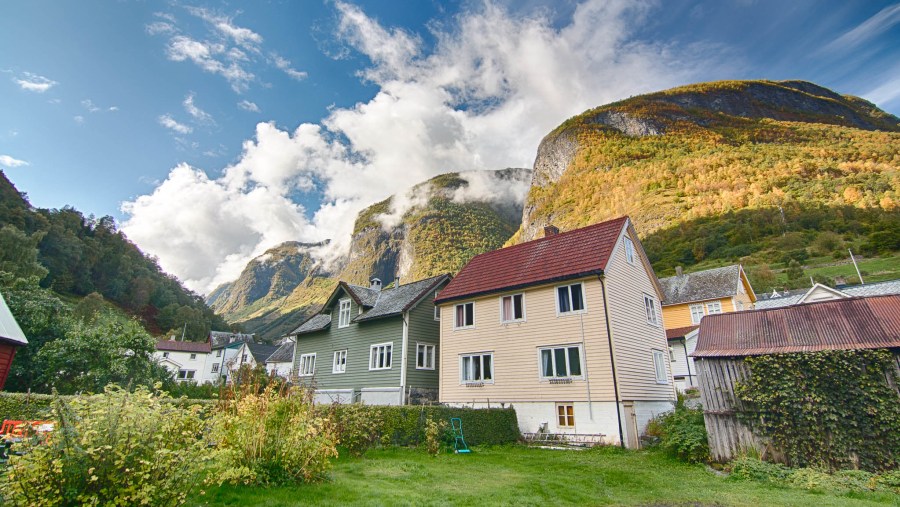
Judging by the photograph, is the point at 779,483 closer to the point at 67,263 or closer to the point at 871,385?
the point at 871,385

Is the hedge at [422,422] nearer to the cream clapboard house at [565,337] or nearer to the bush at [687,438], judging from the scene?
the cream clapboard house at [565,337]

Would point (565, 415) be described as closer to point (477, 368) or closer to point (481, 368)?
point (481, 368)

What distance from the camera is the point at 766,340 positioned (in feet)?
43.4

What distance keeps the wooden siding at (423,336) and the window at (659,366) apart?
12066mm

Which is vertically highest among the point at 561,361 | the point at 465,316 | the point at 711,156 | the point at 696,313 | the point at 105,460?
the point at 711,156

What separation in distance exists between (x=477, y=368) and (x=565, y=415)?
18.1ft

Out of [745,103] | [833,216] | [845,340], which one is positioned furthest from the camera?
[745,103]

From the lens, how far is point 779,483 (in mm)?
10680

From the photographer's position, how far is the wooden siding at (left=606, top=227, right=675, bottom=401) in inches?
739

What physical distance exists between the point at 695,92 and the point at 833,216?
98.7 metres

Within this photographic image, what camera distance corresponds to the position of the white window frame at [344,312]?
99.9 feet

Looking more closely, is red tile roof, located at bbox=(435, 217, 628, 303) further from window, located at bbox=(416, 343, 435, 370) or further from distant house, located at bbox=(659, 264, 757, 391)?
distant house, located at bbox=(659, 264, 757, 391)

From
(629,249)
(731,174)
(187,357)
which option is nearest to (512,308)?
(629,249)

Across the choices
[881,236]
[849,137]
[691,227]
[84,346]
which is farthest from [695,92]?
[84,346]
